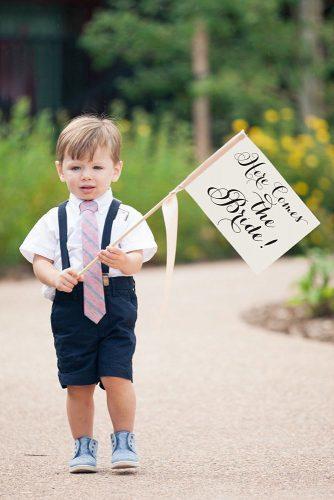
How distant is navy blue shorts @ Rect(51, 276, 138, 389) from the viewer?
4500 millimetres

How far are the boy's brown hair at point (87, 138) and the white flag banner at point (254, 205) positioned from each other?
1.08 ft

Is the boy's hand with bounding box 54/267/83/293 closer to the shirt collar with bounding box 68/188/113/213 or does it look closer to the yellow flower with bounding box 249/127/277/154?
the shirt collar with bounding box 68/188/113/213

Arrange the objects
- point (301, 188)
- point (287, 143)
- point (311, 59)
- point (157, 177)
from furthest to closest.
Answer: point (311, 59)
point (287, 143)
point (301, 188)
point (157, 177)

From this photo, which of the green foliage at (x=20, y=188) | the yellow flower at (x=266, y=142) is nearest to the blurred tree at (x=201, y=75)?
the yellow flower at (x=266, y=142)

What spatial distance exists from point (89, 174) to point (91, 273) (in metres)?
0.36

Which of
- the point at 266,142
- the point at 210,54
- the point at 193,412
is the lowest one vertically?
the point at 193,412

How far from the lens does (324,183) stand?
546 inches

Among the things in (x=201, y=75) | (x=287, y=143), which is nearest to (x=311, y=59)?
(x=201, y=75)

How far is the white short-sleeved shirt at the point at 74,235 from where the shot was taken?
4535mm

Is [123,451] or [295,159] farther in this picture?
[295,159]

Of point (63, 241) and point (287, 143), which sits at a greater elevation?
point (287, 143)

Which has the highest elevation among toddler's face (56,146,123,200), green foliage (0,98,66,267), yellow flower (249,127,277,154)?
yellow flower (249,127,277,154)

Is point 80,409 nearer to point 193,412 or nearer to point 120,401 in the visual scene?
point 120,401

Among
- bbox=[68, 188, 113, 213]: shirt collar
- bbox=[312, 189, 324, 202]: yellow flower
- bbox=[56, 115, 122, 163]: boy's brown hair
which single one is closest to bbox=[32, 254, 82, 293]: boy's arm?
bbox=[68, 188, 113, 213]: shirt collar
